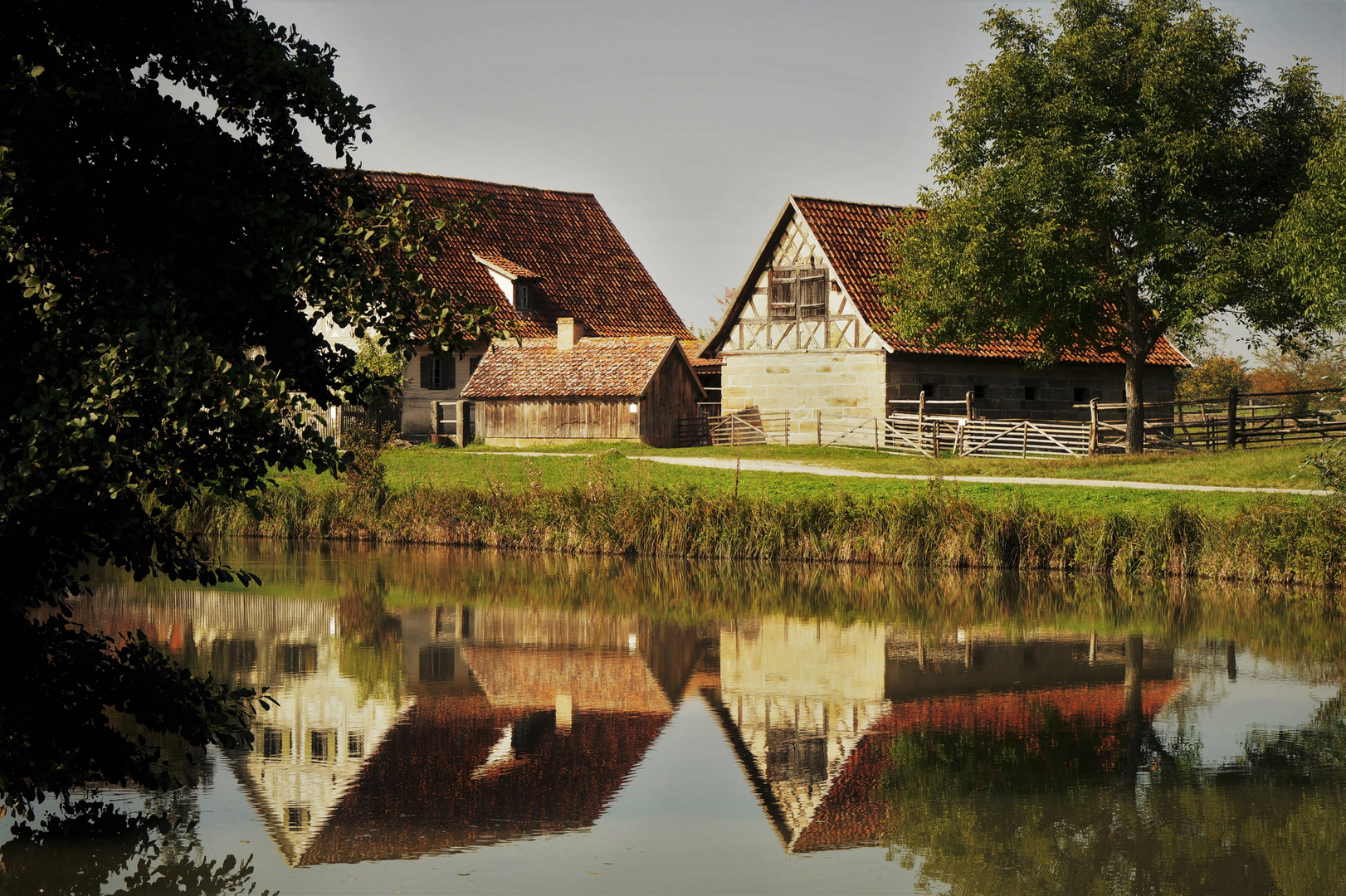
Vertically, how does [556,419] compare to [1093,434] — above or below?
above

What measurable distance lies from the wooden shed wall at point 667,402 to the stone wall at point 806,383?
1.11 m

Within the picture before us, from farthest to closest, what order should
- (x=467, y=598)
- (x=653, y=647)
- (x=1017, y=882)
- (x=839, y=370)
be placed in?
1. (x=839, y=370)
2. (x=467, y=598)
3. (x=653, y=647)
4. (x=1017, y=882)

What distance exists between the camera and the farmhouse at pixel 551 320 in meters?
44.0

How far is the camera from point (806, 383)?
43.2 meters

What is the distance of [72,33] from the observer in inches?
362

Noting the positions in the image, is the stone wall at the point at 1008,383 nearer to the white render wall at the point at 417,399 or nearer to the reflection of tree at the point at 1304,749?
the white render wall at the point at 417,399

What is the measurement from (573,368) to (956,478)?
54.7 ft

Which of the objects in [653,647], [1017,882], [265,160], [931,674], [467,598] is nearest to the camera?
[1017,882]

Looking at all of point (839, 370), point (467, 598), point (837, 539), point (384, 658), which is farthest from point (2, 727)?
point (839, 370)

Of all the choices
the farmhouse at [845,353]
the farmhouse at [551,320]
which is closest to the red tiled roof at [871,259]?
the farmhouse at [845,353]

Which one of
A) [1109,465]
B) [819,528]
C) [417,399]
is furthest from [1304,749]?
[417,399]

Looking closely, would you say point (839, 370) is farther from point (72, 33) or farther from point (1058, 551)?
point (72, 33)

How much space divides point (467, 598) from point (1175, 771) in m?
11.8

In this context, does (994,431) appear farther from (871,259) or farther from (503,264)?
(503,264)
